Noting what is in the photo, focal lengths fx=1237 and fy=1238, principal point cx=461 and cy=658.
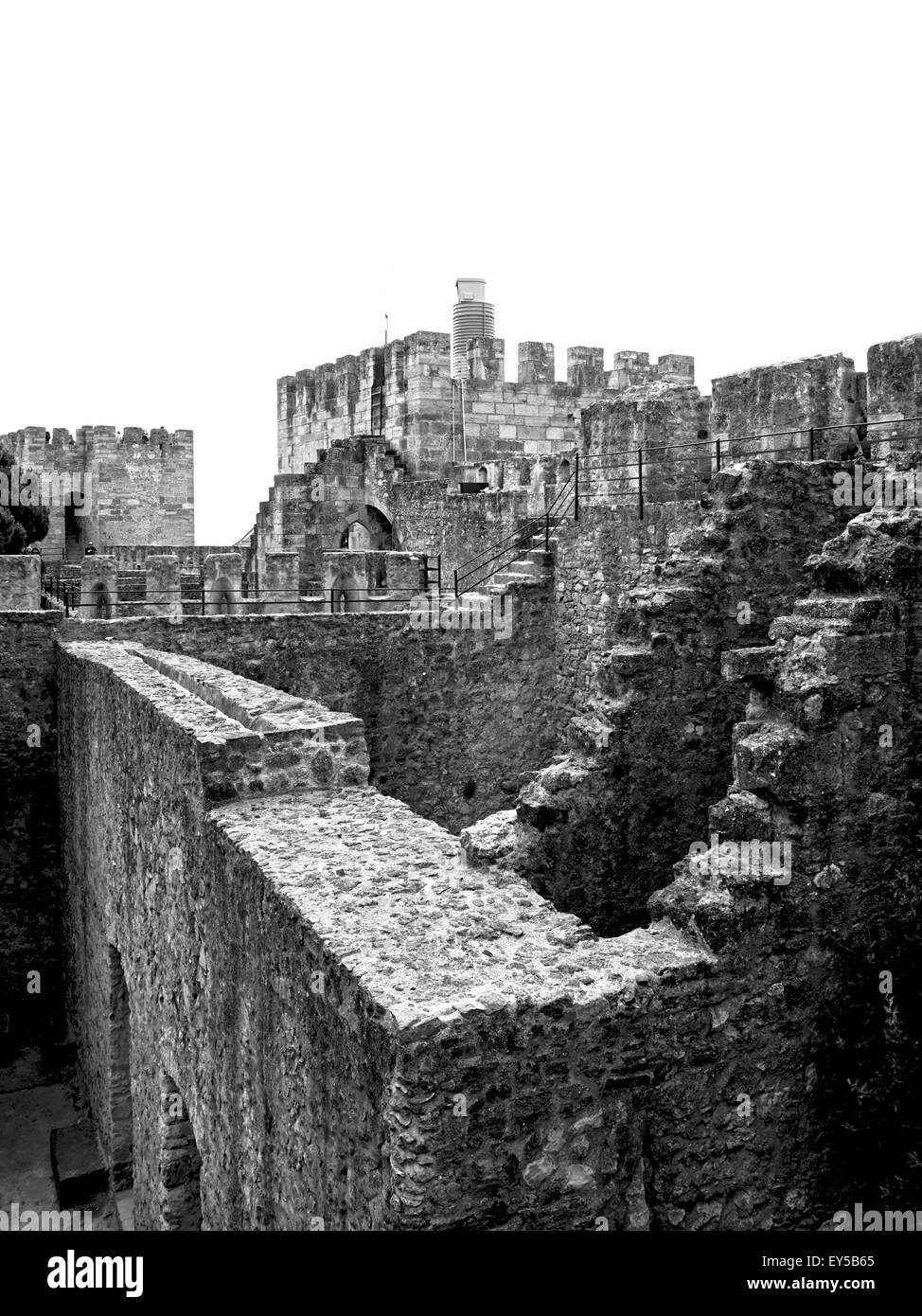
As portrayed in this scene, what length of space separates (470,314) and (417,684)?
39.5ft

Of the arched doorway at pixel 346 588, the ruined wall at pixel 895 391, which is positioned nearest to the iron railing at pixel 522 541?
the arched doorway at pixel 346 588

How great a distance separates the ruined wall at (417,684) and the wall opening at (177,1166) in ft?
19.8

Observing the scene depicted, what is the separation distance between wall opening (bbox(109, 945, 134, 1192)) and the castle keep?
24 millimetres

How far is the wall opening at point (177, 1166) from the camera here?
22.2 ft

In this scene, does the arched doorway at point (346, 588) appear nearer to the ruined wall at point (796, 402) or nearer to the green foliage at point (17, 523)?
the ruined wall at point (796, 402)

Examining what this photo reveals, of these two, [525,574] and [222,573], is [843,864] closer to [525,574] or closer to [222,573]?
[525,574]

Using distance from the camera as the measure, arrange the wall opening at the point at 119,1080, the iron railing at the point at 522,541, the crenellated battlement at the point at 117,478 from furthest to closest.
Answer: the crenellated battlement at the point at 117,478 < the iron railing at the point at 522,541 < the wall opening at the point at 119,1080

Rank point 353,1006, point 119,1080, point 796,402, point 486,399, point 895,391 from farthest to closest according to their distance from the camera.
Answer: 1. point 486,399
2. point 796,402
3. point 895,391
4. point 119,1080
5. point 353,1006

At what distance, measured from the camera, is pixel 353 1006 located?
365 cm

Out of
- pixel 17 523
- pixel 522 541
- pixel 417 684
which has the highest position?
pixel 17 523

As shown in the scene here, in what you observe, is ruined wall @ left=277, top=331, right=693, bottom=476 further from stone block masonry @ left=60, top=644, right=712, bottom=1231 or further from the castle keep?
stone block masonry @ left=60, top=644, right=712, bottom=1231

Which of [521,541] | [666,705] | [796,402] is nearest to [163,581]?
[521,541]

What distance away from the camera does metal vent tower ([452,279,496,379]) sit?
898 inches
